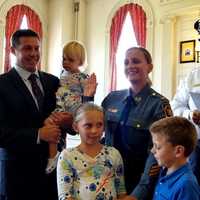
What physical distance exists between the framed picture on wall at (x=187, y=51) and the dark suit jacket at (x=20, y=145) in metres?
4.34

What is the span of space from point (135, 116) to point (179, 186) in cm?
52

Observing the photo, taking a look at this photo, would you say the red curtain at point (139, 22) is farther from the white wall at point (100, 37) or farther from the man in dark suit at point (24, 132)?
the man in dark suit at point (24, 132)

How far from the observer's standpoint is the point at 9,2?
23.1 ft

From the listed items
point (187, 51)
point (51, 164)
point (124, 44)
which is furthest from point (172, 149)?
point (124, 44)

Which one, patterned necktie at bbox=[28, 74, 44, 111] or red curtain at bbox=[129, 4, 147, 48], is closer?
patterned necktie at bbox=[28, 74, 44, 111]

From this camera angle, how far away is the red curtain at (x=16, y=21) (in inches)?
272

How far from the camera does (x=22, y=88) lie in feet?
6.97

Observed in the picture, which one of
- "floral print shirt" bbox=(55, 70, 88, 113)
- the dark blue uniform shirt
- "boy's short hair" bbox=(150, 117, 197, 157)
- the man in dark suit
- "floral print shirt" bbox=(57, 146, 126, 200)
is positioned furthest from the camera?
"floral print shirt" bbox=(55, 70, 88, 113)

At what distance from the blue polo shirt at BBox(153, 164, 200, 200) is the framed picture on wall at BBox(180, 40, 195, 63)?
4.63 metres

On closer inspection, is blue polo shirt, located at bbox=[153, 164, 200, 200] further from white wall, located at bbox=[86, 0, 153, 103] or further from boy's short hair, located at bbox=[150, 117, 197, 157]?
white wall, located at bbox=[86, 0, 153, 103]

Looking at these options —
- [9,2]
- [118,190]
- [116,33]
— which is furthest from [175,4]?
[118,190]

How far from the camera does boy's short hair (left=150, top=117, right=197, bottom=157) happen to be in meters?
1.60

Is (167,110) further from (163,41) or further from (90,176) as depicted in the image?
(163,41)

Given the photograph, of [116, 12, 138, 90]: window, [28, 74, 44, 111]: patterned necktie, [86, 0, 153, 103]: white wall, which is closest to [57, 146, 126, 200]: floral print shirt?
[28, 74, 44, 111]: patterned necktie
